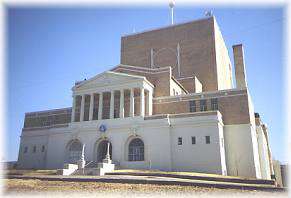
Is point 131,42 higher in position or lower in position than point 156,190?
higher

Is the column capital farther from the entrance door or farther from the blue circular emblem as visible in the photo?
the entrance door

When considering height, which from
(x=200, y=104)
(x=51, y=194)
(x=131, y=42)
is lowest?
(x=51, y=194)

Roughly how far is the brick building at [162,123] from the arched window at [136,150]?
0.30 ft

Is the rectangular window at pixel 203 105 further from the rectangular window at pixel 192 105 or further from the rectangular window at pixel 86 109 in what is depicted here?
the rectangular window at pixel 86 109

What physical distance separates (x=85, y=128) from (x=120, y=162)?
25.2ft

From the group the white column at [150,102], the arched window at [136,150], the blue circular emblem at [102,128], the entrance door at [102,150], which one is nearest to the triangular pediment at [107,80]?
the white column at [150,102]

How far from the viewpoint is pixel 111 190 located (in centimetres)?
1691

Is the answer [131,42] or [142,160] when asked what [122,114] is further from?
[131,42]

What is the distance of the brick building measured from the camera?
3375 cm

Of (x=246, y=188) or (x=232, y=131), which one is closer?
(x=246, y=188)

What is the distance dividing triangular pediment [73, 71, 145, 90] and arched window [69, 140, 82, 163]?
8.64m

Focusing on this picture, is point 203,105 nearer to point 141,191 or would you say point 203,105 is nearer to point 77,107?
point 77,107

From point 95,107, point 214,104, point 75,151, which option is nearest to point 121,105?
point 95,107

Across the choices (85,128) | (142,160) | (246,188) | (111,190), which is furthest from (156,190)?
(85,128)
